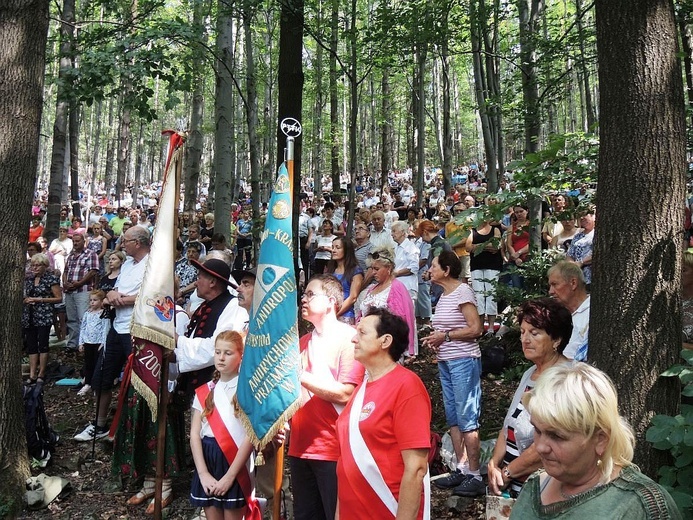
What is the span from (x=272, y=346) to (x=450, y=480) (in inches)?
91.0

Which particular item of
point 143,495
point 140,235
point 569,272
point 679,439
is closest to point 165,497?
point 143,495

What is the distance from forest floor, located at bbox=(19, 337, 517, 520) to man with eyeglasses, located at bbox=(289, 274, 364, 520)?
1403mm

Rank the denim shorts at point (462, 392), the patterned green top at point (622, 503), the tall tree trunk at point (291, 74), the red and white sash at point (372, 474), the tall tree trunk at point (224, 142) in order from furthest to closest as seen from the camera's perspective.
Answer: the tall tree trunk at point (224, 142) → the tall tree trunk at point (291, 74) → the denim shorts at point (462, 392) → the red and white sash at point (372, 474) → the patterned green top at point (622, 503)

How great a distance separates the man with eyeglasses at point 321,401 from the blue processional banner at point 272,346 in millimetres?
116

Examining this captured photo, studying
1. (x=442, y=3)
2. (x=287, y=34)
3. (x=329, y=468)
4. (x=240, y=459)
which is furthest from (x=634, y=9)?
(x=442, y=3)

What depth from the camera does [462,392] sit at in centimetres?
534

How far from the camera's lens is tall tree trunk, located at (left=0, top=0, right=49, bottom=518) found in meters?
5.53

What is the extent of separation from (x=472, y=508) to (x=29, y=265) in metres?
7.83

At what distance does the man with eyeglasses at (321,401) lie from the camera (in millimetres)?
3885

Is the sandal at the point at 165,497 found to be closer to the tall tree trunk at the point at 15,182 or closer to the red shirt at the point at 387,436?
the tall tree trunk at the point at 15,182

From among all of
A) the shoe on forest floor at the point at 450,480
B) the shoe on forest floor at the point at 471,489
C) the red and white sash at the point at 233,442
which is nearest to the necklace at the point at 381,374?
the red and white sash at the point at 233,442

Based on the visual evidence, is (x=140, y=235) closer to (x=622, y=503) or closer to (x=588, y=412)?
(x=588, y=412)

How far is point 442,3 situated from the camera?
9852mm

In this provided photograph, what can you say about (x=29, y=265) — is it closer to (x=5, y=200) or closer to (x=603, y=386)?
(x=5, y=200)
